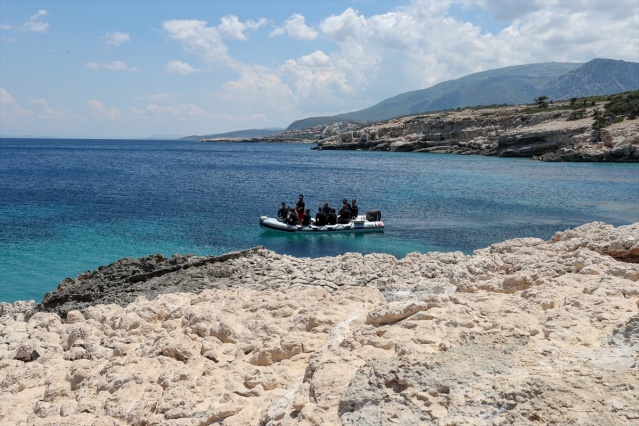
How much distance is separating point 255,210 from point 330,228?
8018mm

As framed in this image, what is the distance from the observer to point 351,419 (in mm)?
4836

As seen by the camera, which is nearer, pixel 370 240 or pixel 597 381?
pixel 597 381

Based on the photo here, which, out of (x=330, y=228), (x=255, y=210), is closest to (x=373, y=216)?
(x=330, y=228)

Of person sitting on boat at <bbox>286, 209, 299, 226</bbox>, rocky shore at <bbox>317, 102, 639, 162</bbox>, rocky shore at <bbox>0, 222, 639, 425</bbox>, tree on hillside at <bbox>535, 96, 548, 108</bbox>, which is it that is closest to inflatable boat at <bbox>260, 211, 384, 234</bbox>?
person sitting on boat at <bbox>286, 209, 299, 226</bbox>

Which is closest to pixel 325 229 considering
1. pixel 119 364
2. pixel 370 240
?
pixel 370 240

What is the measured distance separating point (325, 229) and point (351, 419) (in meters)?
19.1

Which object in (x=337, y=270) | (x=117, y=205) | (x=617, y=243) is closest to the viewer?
(x=617, y=243)

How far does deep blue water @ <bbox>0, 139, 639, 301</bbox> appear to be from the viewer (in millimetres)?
20516

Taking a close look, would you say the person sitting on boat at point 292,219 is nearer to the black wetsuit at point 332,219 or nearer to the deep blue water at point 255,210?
the deep blue water at point 255,210

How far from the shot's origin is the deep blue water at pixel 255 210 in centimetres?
2052

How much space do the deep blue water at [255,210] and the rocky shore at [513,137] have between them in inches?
261

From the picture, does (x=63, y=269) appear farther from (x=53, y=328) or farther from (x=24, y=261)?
(x=53, y=328)

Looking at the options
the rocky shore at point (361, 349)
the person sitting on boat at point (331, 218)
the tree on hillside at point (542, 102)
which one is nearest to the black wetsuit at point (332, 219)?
the person sitting on boat at point (331, 218)

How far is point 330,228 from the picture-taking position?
24.0 metres
